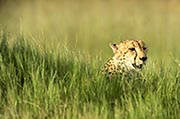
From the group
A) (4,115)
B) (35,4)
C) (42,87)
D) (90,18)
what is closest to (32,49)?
(42,87)

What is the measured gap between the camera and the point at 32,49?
6016mm

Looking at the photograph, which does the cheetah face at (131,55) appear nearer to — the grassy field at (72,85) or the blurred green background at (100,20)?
the grassy field at (72,85)

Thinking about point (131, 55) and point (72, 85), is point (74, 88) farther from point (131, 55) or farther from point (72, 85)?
point (131, 55)

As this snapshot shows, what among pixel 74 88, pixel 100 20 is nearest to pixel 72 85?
pixel 74 88

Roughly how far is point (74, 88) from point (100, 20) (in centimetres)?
922

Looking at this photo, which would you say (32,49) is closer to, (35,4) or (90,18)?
(90,18)

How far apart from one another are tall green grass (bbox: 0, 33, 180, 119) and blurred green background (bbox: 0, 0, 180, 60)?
15.9 ft

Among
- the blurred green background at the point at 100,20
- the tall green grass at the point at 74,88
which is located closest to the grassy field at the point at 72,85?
the tall green grass at the point at 74,88

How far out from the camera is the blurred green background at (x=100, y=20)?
12.6 metres

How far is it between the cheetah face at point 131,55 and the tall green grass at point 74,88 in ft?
0.35

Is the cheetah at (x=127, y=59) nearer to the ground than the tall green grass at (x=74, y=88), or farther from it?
farther from it

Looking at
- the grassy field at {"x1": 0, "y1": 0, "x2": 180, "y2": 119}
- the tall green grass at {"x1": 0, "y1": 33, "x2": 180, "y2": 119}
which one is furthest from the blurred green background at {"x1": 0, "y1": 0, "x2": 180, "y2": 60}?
the tall green grass at {"x1": 0, "y1": 33, "x2": 180, "y2": 119}

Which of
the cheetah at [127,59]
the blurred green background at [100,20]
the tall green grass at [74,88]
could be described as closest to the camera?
the tall green grass at [74,88]

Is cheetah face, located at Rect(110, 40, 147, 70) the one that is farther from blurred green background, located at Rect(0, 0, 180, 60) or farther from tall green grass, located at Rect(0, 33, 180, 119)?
blurred green background, located at Rect(0, 0, 180, 60)
